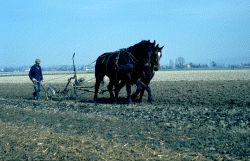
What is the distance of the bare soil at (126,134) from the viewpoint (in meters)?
8.14

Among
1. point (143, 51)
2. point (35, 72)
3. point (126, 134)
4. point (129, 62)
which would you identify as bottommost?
point (126, 134)

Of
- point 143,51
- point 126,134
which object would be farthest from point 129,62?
point 126,134

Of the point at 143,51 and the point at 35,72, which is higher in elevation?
the point at 143,51

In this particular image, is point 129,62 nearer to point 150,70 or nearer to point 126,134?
point 150,70

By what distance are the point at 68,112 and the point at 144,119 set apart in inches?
145

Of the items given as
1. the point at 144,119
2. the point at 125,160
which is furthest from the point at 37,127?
the point at 125,160

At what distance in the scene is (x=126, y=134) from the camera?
10.3m

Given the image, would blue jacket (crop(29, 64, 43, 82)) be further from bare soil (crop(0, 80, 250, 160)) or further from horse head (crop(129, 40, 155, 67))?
horse head (crop(129, 40, 155, 67))

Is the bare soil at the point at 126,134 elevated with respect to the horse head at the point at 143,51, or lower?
lower

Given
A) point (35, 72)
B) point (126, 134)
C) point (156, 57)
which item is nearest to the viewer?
point (126, 134)

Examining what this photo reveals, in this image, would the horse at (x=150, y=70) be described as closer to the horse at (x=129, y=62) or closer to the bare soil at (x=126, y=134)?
the horse at (x=129, y=62)

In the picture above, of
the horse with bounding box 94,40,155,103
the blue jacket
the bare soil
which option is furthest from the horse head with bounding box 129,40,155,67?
the blue jacket

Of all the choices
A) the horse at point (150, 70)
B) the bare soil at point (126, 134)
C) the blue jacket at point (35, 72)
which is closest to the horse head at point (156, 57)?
the horse at point (150, 70)

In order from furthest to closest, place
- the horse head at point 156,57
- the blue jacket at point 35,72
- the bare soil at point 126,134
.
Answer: the blue jacket at point 35,72, the horse head at point 156,57, the bare soil at point 126,134
